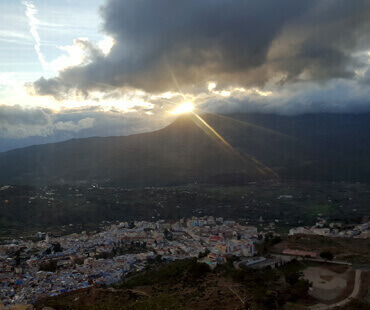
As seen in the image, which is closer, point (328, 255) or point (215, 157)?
point (328, 255)

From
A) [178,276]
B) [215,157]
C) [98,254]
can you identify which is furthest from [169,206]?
[215,157]

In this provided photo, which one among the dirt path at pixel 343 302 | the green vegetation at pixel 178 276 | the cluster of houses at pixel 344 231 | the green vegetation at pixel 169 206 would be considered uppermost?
the dirt path at pixel 343 302

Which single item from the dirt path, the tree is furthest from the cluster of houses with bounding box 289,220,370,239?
the dirt path

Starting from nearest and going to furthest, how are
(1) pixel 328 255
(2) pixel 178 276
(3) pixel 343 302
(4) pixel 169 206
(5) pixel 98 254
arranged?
(3) pixel 343 302 → (2) pixel 178 276 → (1) pixel 328 255 → (5) pixel 98 254 → (4) pixel 169 206

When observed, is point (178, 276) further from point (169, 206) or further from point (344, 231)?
point (169, 206)

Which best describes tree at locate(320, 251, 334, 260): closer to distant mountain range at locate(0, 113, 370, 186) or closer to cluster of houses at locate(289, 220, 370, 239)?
cluster of houses at locate(289, 220, 370, 239)

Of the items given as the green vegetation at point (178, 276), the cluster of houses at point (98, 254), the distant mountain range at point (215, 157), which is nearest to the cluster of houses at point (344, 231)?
the cluster of houses at point (98, 254)

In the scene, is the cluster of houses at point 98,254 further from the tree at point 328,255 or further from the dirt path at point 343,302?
the dirt path at point 343,302
